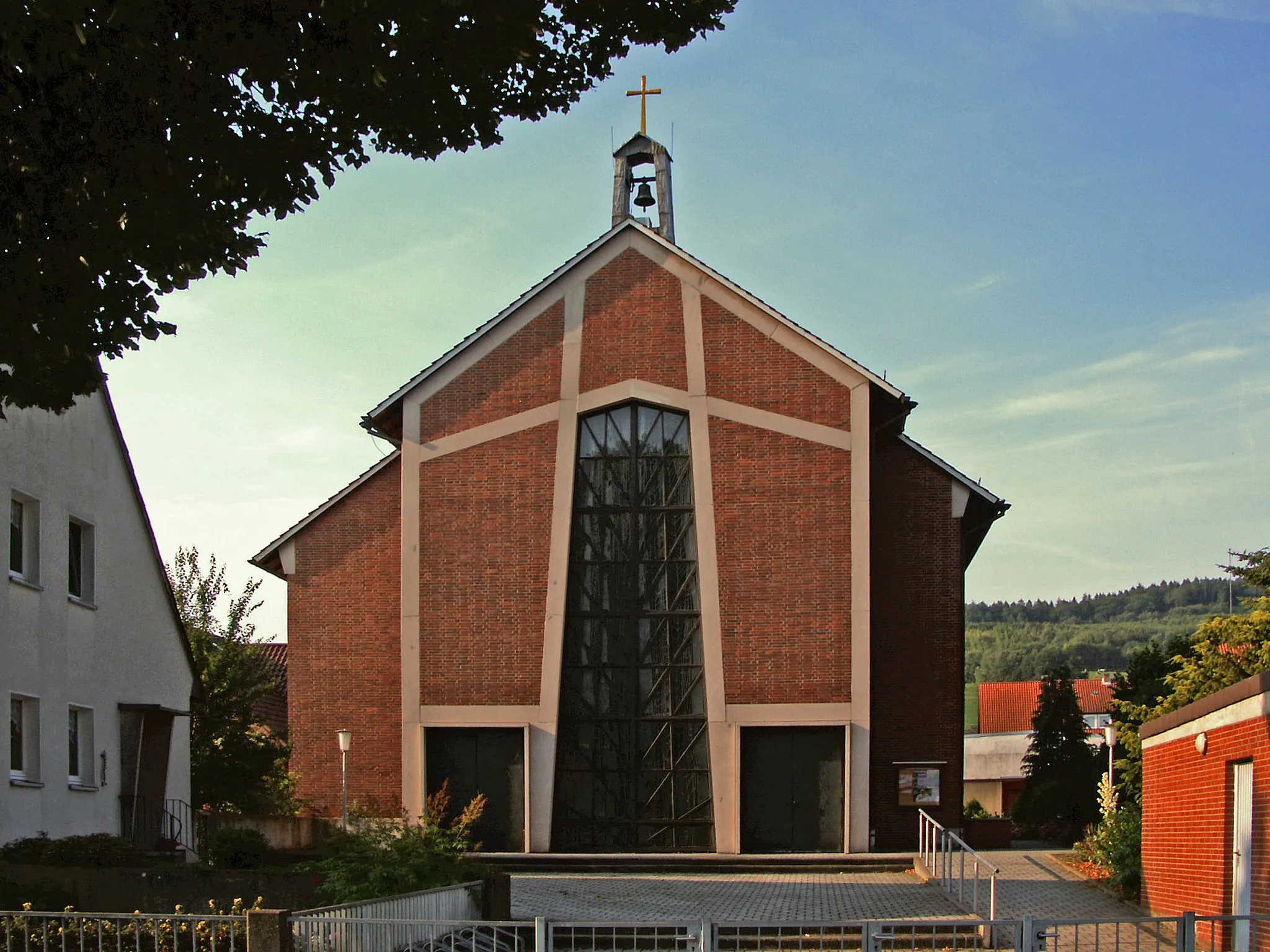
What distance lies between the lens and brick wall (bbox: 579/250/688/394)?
29.6 m

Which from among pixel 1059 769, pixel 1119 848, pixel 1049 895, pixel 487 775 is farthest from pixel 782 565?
pixel 1059 769

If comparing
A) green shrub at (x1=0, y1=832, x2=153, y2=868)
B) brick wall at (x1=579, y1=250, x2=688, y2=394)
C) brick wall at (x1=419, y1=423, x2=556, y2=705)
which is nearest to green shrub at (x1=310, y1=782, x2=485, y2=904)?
green shrub at (x1=0, y1=832, x2=153, y2=868)

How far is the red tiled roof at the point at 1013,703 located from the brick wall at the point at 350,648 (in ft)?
196

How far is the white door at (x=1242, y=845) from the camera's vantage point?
1487cm

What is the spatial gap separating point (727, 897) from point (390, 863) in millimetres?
8065

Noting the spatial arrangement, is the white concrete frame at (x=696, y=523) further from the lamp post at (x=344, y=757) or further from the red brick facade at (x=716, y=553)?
the lamp post at (x=344, y=757)

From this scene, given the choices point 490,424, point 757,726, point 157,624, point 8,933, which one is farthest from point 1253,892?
point 490,424

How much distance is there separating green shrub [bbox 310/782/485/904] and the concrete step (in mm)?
9556

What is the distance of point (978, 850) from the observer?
3083 centimetres

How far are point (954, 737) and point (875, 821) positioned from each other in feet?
7.43

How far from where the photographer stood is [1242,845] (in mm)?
15203

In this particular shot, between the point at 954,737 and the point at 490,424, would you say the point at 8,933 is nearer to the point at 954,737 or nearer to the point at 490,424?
the point at 490,424

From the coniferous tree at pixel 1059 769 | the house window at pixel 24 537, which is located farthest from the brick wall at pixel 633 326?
the coniferous tree at pixel 1059 769

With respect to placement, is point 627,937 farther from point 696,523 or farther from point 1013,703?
point 1013,703
